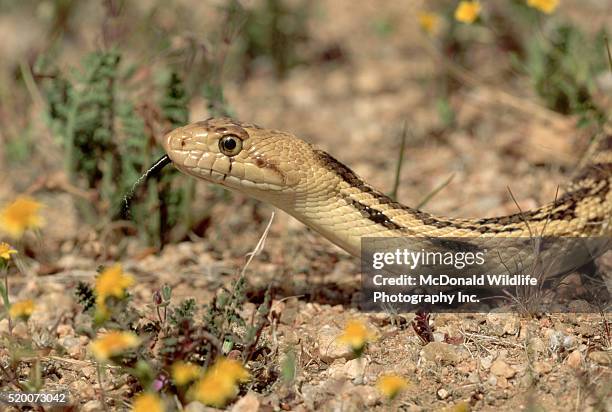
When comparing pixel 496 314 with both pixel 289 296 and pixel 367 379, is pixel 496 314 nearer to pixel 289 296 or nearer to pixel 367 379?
pixel 367 379

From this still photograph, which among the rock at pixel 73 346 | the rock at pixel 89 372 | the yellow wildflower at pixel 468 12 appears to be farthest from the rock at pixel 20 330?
the yellow wildflower at pixel 468 12

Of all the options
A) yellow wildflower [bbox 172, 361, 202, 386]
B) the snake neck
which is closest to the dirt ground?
yellow wildflower [bbox 172, 361, 202, 386]

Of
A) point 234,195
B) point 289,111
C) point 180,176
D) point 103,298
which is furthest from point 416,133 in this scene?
Result: point 103,298

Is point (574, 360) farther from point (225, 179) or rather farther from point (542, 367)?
point (225, 179)

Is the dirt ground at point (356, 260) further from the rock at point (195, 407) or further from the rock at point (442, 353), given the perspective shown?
the rock at point (195, 407)

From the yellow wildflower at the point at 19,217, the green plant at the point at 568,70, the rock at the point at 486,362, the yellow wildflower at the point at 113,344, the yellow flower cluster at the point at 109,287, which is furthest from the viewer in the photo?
the green plant at the point at 568,70

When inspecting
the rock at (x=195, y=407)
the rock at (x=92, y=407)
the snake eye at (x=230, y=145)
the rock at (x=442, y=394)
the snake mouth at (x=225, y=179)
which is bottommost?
the rock at (x=92, y=407)

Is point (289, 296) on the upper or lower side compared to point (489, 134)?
lower
